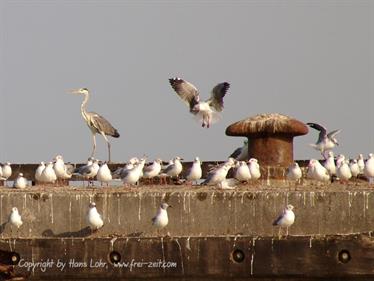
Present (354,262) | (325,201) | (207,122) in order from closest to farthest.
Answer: (354,262) → (325,201) → (207,122)

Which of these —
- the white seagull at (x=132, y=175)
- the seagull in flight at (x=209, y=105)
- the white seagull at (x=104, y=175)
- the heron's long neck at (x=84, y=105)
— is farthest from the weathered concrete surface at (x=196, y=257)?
the heron's long neck at (x=84, y=105)

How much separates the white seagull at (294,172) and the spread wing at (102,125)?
9656mm

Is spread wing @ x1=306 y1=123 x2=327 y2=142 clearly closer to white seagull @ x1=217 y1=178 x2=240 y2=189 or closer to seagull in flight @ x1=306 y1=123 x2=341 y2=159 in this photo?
seagull in flight @ x1=306 y1=123 x2=341 y2=159

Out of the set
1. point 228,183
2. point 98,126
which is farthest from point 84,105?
point 228,183

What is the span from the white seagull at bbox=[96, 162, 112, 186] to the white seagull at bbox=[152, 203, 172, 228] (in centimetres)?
557

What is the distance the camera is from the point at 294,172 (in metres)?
28.0

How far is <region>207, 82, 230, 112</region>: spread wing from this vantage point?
34.2 metres

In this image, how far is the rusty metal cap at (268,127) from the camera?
95.7 ft

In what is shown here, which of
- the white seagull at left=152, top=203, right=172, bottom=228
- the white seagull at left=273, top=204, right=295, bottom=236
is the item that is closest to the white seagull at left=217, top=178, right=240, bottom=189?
the white seagull at left=152, top=203, right=172, bottom=228

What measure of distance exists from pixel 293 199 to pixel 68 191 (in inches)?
157

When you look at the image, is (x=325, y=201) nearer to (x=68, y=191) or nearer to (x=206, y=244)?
(x=206, y=244)

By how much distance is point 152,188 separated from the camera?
27359mm

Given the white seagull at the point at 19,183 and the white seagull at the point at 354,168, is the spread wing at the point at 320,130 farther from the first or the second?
the white seagull at the point at 19,183

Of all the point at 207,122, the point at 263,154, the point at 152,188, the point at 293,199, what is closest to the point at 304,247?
the point at 293,199
